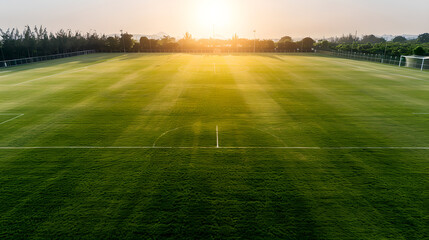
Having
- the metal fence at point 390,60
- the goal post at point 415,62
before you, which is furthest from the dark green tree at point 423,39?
the goal post at point 415,62

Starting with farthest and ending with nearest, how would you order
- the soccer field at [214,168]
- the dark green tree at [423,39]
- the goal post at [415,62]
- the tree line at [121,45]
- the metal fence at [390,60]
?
the dark green tree at [423,39] < the tree line at [121,45] < the metal fence at [390,60] < the goal post at [415,62] < the soccer field at [214,168]

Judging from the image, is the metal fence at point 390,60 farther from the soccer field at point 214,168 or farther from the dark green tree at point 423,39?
the dark green tree at point 423,39

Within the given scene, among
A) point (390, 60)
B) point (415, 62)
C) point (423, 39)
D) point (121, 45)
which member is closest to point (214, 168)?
point (415, 62)

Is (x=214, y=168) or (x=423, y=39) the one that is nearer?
(x=214, y=168)

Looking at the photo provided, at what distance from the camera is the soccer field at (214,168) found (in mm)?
9055

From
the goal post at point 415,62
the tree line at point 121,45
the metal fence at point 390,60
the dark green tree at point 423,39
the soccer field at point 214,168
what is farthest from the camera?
the dark green tree at point 423,39

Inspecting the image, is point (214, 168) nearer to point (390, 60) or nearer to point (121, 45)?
point (390, 60)

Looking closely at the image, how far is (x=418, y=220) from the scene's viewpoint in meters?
9.13

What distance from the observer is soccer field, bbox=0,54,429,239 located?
9055 millimetres

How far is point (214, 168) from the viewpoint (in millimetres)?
12773

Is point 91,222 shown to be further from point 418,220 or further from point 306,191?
point 418,220

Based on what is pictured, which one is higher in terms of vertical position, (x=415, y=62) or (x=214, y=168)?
(x=415, y=62)

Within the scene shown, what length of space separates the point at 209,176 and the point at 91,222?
5274 millimetres

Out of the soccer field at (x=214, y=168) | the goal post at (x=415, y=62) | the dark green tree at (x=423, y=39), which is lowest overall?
→ the soccer field at (x=214, y=168)
